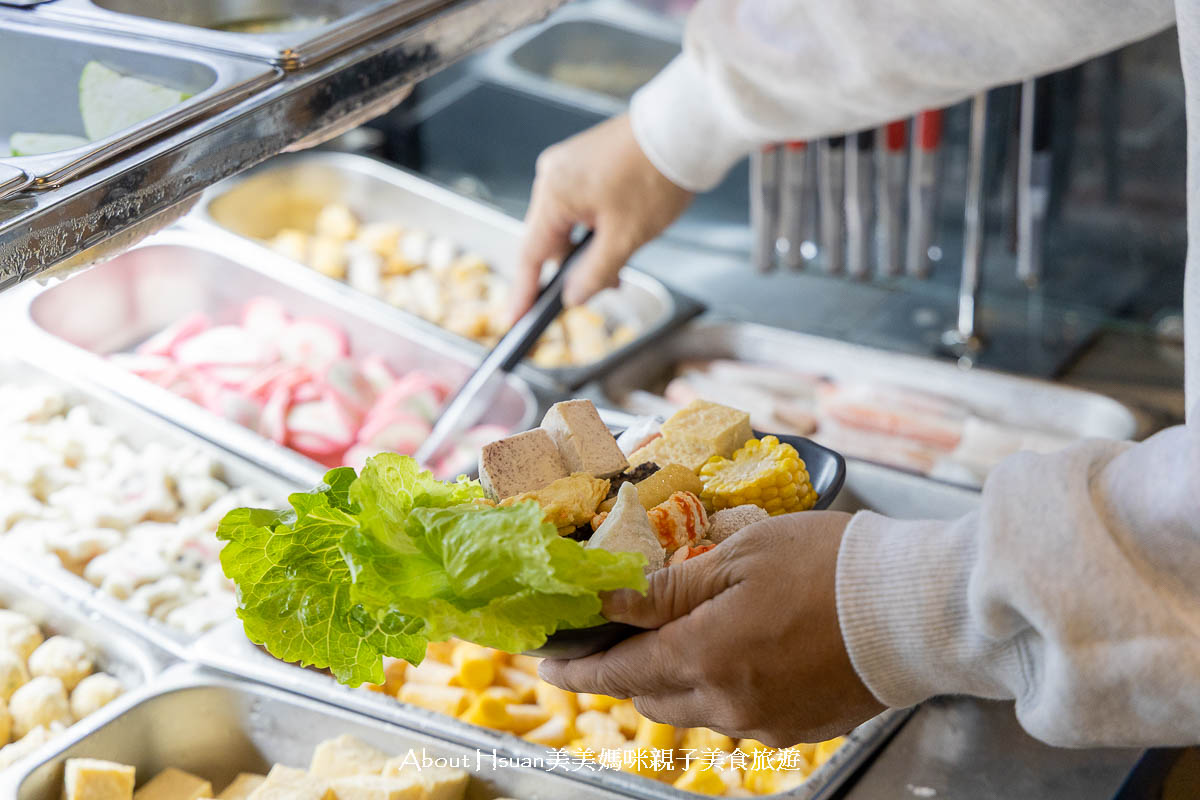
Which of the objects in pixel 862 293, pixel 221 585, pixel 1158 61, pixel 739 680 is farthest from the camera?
pixel 862 293

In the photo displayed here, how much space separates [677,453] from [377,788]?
50 centimetres

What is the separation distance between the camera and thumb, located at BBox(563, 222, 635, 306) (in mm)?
1911

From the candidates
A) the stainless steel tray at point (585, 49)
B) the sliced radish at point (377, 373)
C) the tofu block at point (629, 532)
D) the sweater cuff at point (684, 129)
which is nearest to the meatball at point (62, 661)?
the sliced radish at point (377, 373)

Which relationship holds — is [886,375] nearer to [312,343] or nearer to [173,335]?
[312,343]

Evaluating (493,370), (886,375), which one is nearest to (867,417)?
(886,375)

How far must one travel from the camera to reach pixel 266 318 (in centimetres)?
221

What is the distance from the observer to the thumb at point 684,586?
94cm

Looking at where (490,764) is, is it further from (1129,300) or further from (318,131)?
(1129,300)

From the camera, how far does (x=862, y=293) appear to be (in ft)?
8.87

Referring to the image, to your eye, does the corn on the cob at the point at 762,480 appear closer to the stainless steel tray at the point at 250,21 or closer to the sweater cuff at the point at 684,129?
the stainless steel tray at the point at 250,21

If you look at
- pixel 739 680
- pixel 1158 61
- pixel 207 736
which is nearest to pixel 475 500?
pixel 739 680

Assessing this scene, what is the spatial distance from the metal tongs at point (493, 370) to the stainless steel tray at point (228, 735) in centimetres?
50

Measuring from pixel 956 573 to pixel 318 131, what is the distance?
803 millimetres

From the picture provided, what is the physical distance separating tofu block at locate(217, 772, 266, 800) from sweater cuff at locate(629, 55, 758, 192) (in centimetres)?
106
